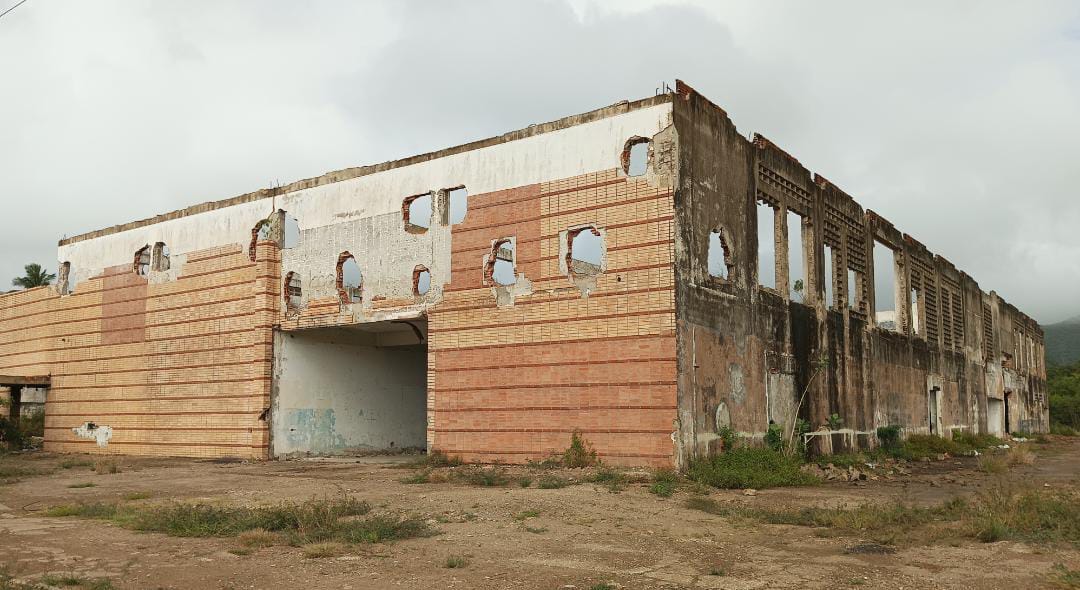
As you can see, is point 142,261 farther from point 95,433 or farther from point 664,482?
point 664,482

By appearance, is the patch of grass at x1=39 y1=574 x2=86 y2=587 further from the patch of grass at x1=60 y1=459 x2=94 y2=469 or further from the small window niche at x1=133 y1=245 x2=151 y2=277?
the small window niche at x1=133 y1=245 x2=151 y2=277

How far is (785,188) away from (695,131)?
4246 mm

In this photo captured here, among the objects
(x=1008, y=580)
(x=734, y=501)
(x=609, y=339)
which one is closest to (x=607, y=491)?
(x=734, y=501)

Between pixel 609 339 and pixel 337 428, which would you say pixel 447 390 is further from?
pixel 337 428

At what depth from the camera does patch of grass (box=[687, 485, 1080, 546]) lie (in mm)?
8445

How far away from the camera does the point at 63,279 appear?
25625 mm

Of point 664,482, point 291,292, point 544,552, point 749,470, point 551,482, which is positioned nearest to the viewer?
point 544,552

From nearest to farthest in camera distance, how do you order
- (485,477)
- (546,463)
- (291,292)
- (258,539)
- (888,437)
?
(258,539) → (485,477) → (546,463) → (291,292) → (888,437)

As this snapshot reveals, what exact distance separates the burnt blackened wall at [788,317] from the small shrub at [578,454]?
1.68m

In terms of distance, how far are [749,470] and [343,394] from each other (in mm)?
11155

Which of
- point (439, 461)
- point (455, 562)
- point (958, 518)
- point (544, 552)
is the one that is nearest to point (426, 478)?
point (439, 461)

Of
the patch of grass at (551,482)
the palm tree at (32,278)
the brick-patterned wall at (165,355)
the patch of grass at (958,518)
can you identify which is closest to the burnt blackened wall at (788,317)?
the patch of grass at (551,482)

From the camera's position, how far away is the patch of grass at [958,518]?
27.7 feet

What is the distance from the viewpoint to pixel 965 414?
29562 millimetres
